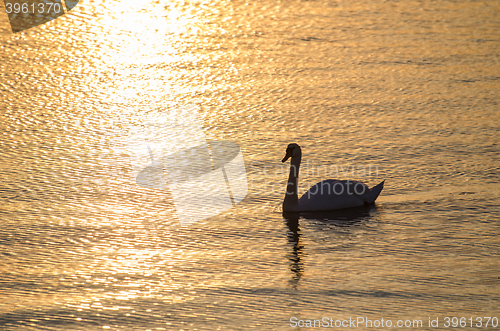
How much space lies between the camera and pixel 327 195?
10555 millimetres

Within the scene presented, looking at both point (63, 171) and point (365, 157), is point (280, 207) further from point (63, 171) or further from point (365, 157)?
point (63, 171)

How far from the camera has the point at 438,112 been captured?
14.1 m

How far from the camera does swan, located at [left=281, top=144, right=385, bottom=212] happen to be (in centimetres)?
1042

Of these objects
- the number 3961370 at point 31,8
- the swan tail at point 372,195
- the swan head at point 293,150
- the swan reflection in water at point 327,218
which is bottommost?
the swan reflection in water at point 327,218

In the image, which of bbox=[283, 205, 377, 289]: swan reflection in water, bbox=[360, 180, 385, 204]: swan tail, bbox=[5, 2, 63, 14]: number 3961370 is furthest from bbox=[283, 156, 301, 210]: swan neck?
bbox=[5, 2, 63, 14]: number 3961370

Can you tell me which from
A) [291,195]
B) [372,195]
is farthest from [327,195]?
[372,195]

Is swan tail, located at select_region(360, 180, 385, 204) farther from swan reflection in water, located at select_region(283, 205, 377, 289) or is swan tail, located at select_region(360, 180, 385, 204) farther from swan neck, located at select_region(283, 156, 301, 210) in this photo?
swan neck, located at select_region(283, 156, 301, 210)

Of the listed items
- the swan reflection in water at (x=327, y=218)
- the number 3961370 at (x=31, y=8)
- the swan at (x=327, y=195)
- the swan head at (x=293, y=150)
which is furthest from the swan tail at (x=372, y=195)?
the number 3961370 at (x=31, y=8)

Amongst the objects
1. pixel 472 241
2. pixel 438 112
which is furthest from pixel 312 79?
pixel 472 241

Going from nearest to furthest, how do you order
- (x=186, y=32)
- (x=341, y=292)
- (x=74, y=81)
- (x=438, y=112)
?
(x=341, y=292), (x=438, y=112), (x=74, y=81), (x=186, y=32)

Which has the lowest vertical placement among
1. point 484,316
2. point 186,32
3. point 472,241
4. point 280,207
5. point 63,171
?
point 484,316

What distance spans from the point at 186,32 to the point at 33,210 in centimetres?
946

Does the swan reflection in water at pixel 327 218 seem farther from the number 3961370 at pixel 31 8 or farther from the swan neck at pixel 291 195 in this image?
the number 3961370 at pixel 31 8

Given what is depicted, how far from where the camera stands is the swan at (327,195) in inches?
410
